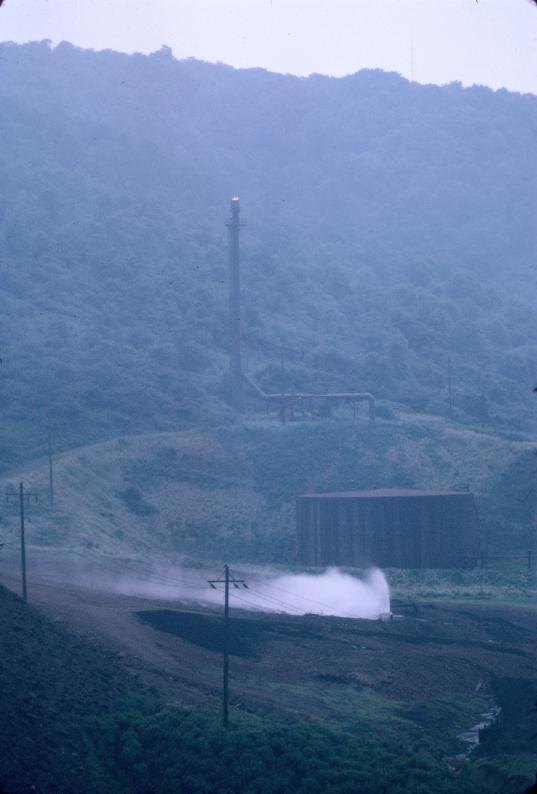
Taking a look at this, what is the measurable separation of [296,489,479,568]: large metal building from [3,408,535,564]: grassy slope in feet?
14.6

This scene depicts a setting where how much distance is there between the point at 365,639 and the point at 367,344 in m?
83.6

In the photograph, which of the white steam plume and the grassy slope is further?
the grassy slope

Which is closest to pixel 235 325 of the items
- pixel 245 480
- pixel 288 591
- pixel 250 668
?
pixel 245 480

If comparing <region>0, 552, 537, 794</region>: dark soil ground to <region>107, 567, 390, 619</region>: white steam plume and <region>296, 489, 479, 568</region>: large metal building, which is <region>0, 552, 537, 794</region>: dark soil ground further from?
<region>296, 489, 479, 568</region>: large metal building

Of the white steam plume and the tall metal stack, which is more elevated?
the tall metal stack

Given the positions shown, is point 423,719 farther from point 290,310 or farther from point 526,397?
point 290,310

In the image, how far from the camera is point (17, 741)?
25.9 m

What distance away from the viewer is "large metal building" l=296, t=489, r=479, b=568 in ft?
208

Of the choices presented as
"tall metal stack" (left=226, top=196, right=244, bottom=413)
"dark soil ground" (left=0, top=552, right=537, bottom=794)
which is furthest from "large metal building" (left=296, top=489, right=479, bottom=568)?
"tall metal stack" (left=226, top=196, right=244, bottom=413)

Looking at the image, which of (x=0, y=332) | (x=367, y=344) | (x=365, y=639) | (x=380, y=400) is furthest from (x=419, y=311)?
(x=365, y=639)

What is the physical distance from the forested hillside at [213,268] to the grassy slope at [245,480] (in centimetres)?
657

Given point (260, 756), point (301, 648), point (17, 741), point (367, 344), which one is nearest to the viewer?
point (17, 741)

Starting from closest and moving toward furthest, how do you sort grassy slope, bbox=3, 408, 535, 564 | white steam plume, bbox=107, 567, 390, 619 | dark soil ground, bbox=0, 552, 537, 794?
1. dark soil ground, bbox=0, 552, 537, 794
2. white steam plume, bbox=107, 567, 390, 619
3. grassy slope, bbox=3, 408, 535, 564

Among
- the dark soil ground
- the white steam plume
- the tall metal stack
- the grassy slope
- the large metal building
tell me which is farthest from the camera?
the tall metal stack
